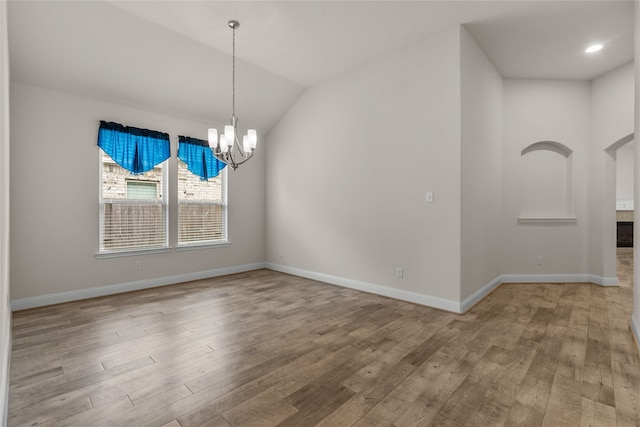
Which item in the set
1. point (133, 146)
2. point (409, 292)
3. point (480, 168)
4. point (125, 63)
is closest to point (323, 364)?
point (409, 292)

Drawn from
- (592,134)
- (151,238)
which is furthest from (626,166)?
(151,238)

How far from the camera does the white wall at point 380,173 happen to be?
3.70 metres

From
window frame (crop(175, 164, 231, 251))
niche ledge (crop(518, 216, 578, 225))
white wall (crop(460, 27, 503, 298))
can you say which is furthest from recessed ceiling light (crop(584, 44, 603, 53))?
window frame (crop(175, 164, 231, 251))

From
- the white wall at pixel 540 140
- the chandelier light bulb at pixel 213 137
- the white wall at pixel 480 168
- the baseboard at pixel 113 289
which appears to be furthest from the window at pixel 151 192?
the white wall at pixel 540 140

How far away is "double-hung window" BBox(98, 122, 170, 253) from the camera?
443cm

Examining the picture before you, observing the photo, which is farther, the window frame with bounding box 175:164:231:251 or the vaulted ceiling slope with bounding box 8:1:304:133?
the window frame with bounding box 175:164:231:251

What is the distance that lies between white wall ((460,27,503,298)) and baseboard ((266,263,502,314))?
4.3 inches

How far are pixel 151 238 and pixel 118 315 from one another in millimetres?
1576

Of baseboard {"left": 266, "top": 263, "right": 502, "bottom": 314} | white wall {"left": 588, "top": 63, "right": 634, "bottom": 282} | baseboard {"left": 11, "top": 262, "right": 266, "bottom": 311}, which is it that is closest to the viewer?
baseboard {"left": 266, "top": 263, "right": 502, "bottom": 314}

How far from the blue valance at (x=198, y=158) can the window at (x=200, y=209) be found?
4.6 inches

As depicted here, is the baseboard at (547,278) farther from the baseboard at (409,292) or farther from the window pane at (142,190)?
the window pane at (142,190)

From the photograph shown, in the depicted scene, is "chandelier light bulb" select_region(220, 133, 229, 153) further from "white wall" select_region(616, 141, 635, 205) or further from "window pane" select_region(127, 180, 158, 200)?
"white wall" select_region(616, 141, 635, 205)

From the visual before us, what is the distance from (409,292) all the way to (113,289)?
13.5 ft

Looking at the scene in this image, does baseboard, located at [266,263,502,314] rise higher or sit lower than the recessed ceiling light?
lower
